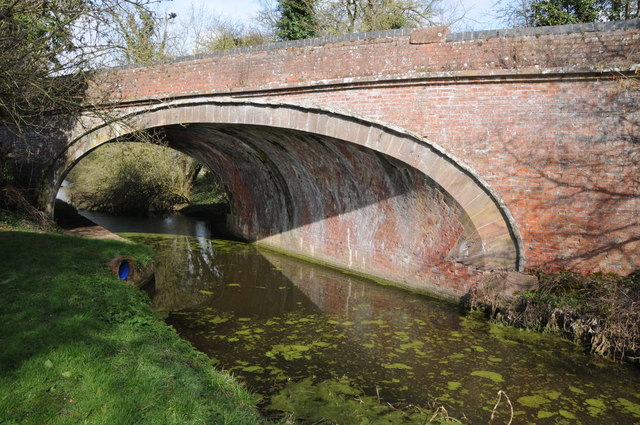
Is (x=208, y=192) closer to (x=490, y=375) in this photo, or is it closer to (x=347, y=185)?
(x=347, y=185)

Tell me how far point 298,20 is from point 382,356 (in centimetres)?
1466

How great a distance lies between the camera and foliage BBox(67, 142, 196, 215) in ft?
64.6

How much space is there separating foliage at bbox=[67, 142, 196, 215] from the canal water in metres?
11.1

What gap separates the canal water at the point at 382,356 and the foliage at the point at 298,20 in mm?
11128

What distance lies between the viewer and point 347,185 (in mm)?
10242

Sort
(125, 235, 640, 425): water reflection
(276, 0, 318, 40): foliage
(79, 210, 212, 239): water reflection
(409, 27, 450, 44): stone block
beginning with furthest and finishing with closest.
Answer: (276, 0, 318, 40): foliage
(79, 210, 212, 239): water reflection
(409, 27, 450, 44): stone block
(125, 235, 640, 425): water reflection

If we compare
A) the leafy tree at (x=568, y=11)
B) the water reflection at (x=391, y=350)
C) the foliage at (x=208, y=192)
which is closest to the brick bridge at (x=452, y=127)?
the water reflection at (x=391, y=350)

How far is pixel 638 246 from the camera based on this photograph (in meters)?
6.46

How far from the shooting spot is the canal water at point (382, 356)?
190 inches

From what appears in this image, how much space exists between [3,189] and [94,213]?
1073 centimetres

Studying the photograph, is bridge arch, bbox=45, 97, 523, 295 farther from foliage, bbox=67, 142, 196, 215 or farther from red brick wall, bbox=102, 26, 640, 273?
foliage, bbox=67, 142, 196, 215

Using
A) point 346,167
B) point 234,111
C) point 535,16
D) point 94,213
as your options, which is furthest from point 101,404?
point 94,213

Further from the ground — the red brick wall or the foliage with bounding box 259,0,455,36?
the foliage with bounding box 259,0,455,36

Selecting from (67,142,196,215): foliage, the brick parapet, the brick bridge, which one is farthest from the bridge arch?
(67,142,196,215): foliage
